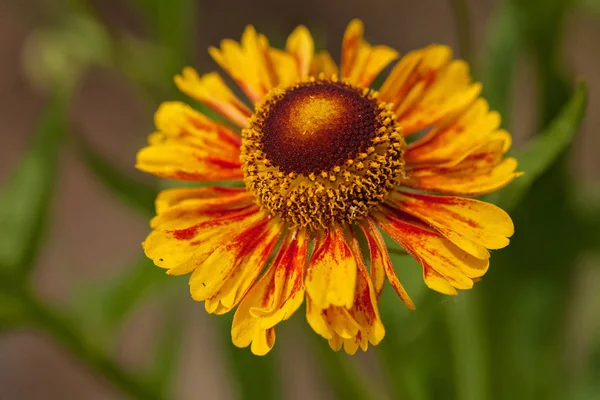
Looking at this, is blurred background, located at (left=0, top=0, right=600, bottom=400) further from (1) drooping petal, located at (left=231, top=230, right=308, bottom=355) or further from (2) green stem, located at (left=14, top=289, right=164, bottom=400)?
(1) drooping petal, located at (left=231, top=230, right=308, bottom=355)

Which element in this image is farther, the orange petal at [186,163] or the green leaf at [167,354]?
the green leaf at [167,354]

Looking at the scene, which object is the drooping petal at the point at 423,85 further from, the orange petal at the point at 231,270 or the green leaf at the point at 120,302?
the green leaf at the point at 120,302

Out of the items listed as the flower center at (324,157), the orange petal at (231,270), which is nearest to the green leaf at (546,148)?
the flower center at (324,157)

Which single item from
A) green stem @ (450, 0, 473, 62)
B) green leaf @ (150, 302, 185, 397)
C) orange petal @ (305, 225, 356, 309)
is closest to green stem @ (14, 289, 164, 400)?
green leaf @ (150, 302, 185, 397)

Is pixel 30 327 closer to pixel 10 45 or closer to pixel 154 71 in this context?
pixel 154 71

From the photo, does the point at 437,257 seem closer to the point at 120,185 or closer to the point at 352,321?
the point at 352,321

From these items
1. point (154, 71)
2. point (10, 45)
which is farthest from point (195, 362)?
point (10, 45)
